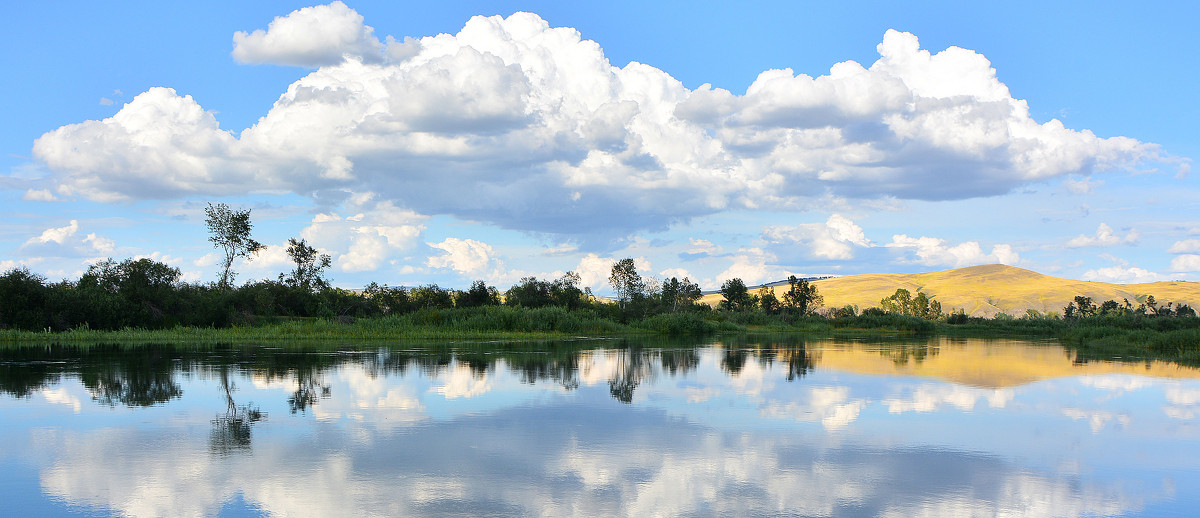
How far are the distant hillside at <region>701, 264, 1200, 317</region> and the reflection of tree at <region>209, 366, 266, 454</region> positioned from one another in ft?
512

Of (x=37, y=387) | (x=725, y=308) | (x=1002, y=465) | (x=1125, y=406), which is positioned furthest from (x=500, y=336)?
(x=725, y=308)

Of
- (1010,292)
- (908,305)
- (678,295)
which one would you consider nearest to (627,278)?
(678,295)

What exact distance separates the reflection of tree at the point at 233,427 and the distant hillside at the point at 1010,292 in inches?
6140

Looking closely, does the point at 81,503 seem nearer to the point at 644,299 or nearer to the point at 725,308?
the point at 644,299

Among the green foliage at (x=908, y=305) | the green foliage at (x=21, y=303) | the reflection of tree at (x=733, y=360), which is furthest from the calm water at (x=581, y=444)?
the green foliage at (x=908, y=305)

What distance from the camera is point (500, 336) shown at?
42.5m

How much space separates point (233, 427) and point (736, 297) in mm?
84409

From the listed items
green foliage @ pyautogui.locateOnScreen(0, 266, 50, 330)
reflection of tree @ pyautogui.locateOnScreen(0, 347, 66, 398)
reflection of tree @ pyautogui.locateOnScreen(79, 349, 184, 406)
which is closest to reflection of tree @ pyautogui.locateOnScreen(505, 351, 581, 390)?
reflection of tree @ pyautogui.locateOnScreen(79, 349, 184, 406)

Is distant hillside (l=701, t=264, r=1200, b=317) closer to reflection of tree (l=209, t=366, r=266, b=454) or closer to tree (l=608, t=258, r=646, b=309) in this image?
tree (l=608, t=258, r=646, b=309)

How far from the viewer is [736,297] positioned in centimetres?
9406

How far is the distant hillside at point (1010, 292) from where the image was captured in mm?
156500

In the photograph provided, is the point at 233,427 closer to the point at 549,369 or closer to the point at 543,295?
the point at 549,369

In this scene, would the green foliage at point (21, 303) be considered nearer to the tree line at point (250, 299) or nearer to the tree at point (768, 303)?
the tree line at point (250, 299)

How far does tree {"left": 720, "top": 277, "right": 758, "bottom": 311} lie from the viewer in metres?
92.8
